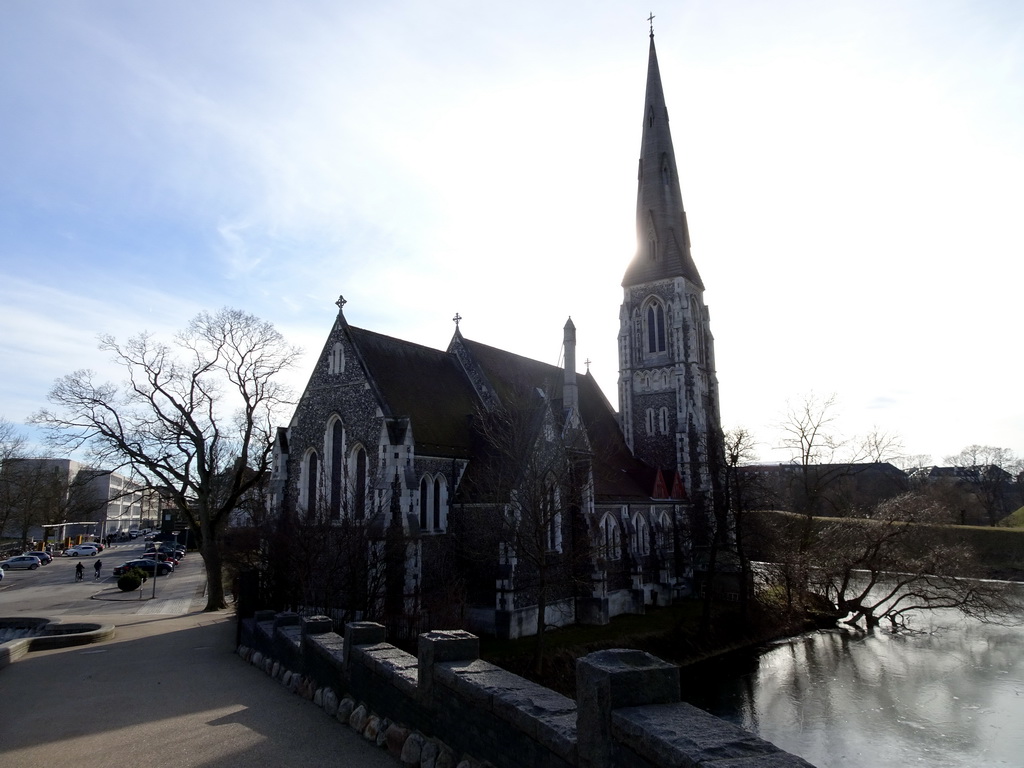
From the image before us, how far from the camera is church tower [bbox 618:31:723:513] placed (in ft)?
105

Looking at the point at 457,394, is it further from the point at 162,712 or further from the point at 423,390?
the point at 162,712

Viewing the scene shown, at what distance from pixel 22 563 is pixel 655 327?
143 ft

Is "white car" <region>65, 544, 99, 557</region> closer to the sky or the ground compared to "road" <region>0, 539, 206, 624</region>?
closer to the sky

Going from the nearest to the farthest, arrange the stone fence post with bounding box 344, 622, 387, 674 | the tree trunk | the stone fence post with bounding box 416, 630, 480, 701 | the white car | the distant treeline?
the stone fence post with bounding box 416, 630, 480, 701
the stone fence post with bounding box 344, 622, 387, 674
the tree trunk
the distant treeline
the white car

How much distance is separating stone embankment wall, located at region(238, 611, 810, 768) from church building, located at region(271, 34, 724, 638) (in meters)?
6.74

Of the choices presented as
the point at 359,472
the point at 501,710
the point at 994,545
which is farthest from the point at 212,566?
the point at 994,545

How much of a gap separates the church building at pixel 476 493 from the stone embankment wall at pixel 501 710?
22.1 feet

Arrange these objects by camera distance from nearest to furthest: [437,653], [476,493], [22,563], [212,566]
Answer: [437,653] < [476,493] < [212,566] < [22,563]

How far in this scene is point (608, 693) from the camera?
14.6 feet

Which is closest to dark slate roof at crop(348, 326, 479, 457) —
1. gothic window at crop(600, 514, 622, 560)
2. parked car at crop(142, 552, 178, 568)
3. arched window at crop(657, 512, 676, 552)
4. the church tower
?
gothic window at crop(600, 514, 622, 560)

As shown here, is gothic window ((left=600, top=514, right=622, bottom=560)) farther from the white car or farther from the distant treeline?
the white car

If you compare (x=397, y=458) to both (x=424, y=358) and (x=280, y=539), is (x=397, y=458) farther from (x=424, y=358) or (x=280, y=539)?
(x=424, y=358)

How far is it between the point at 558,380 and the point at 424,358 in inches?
296

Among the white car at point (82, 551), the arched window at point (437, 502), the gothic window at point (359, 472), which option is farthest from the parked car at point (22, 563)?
the arched window at point (437, 502)
